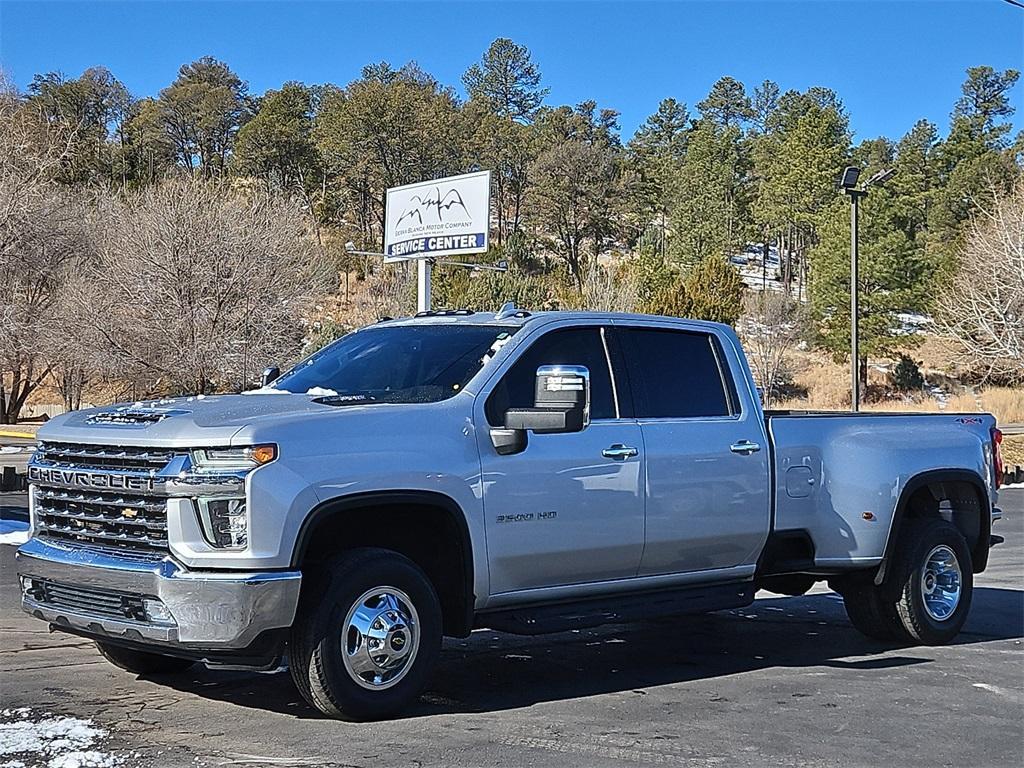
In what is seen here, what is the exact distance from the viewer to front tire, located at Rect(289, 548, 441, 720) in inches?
241

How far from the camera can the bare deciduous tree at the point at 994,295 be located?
44062 mm

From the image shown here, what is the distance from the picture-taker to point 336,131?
7725cm

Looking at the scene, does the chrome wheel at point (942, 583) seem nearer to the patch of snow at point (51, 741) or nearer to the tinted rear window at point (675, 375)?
the tinted rear window at point (675, 375)

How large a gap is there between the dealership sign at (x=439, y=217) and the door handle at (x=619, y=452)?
2348 cm

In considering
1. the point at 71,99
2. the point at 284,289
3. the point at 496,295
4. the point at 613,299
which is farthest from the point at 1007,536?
the point at 71,99

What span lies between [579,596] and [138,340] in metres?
29.4

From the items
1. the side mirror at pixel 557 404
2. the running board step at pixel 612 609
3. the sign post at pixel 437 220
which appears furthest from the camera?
the sign post at pixel 437 220

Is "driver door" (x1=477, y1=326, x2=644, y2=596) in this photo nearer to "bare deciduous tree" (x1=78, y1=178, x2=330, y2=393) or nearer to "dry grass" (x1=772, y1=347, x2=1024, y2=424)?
"bare deciduous tree" (x1=78, y1=178, x2=330, y2=393)

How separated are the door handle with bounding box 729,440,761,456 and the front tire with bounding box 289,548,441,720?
2237mm

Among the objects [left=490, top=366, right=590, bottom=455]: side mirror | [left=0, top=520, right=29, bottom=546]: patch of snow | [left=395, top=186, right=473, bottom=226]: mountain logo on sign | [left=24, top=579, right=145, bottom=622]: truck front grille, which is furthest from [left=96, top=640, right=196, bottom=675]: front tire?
[left=395, top=186, right=473, bottom=226]: mountain logo on sign

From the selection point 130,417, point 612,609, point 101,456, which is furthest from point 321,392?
point 612,609

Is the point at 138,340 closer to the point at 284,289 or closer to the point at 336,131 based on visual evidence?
the point at 284,289

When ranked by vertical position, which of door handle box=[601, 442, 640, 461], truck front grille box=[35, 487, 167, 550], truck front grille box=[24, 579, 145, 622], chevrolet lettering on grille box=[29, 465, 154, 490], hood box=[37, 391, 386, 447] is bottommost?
truck front grille box=[24, 579, 145, 622]

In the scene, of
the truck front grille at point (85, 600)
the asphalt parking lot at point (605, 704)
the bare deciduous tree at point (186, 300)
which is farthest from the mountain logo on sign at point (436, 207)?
the truck front grille at point (85, 600)
